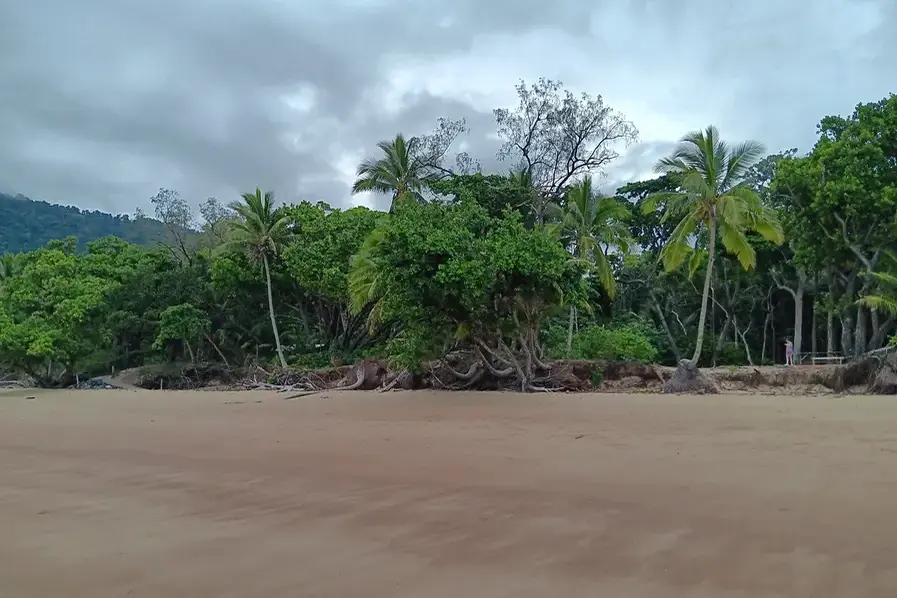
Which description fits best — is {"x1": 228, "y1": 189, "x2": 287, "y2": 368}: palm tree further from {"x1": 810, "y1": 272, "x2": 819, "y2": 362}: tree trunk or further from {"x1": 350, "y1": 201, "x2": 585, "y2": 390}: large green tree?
{"x1": 810, "y1": 272, "x2": 819, "y2": 362}: tree trunk

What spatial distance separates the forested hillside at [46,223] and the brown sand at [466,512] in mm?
72279

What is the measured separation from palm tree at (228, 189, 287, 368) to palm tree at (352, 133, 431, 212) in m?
3.37

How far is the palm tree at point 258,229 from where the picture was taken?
23172 millimetres

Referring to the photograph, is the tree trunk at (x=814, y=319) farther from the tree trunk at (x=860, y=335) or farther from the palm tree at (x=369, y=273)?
the palm tree at (x=369, y=273)

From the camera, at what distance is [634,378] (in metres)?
15.9

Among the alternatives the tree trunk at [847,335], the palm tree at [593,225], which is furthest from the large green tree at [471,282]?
the tree trunk at [847,335]

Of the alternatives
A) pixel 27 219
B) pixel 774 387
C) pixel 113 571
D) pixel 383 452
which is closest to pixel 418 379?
pixel 774 387

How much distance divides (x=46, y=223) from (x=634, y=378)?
86.6m

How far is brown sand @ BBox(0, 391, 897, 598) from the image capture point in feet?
8.86

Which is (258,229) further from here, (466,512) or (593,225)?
(466,512)

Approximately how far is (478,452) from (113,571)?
3.39m

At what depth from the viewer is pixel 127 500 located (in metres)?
4.32

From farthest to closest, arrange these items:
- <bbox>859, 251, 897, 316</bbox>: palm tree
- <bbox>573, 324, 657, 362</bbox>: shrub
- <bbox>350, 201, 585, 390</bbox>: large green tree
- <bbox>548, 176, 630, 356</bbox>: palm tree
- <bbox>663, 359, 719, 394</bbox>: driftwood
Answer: <bbox>548, 176, 630, 356</bbox>: palm tree → <bbox>573, 324, 657, 362</bbox>: shrub → <bbox>859, 251, 897, 316</bbox>: palm tree → <bbox>663, 359, 719, 394</bbox>: driftwood → <bbox>350, 201, 585, 390</bbox>: large green tree

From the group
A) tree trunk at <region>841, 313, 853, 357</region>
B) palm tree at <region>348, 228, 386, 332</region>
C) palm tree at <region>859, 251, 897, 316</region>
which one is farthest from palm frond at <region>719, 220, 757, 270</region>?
palm tree at <region>348, 228, 386, 332</region>
